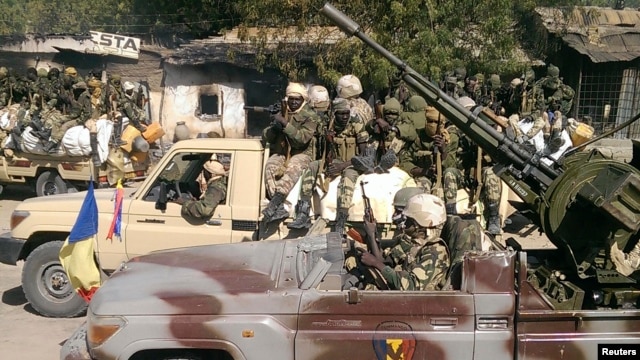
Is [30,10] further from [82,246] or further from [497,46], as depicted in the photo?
[82,246]

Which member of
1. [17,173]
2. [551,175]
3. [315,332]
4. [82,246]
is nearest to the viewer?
[315,332]

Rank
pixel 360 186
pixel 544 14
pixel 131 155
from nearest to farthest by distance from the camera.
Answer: pixel 360 186 → pixel 131 155 → pixel 544 14

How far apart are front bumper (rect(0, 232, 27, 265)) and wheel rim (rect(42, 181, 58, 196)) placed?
4.92 metres

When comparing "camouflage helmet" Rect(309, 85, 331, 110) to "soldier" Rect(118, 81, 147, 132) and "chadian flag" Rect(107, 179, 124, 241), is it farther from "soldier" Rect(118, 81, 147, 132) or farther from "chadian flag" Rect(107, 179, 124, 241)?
"soldier" Rect(118, 81, 147, 132)

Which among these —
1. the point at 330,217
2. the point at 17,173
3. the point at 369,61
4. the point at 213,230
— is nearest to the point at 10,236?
the point at 213,230

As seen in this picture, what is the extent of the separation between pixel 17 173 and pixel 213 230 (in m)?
6.85

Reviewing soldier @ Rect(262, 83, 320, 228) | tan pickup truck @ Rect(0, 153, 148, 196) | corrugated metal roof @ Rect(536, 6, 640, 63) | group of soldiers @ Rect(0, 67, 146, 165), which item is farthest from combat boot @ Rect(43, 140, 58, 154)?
corrugated metal roof @ Rect(536, 6, 640, 63)

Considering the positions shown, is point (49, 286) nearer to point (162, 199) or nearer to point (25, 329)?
point (25, 329)

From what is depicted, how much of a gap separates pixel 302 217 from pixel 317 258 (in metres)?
1.70

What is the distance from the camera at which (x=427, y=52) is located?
1225cm

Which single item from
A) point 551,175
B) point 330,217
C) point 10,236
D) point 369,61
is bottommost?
point 10,236

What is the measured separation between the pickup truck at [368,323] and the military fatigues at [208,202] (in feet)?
6.68

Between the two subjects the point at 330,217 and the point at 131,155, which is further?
the point at 131,155

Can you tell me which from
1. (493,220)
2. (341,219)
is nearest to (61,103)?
(341,219)
